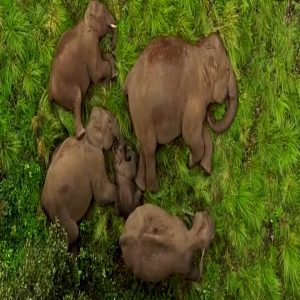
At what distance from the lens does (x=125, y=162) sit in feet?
10.6

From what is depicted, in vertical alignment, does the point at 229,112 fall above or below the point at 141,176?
above

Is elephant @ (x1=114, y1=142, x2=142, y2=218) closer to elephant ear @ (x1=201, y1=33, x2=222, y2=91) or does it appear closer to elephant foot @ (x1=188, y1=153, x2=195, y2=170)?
elephant foot @ (x1=188, y1=153, x2=195, y2=170)

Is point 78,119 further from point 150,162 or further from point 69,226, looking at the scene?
point 69,226

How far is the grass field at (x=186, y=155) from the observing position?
3.14 metres

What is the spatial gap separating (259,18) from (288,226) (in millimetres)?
980

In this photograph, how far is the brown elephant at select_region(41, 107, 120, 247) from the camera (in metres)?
3.17

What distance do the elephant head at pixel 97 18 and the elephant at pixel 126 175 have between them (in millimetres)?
547

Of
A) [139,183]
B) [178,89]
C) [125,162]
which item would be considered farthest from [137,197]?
[178,89]

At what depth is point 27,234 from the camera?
11.0ft

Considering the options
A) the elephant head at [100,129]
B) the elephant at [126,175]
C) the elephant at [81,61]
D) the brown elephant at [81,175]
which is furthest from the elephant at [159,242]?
the elephant at [81,61]

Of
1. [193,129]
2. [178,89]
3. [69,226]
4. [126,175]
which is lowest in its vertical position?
[69,226]

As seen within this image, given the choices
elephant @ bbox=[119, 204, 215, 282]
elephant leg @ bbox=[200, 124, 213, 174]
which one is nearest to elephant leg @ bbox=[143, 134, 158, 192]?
elephant @ bbox=[119, 204, 215, 282]

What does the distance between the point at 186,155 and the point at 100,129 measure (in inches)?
16.6

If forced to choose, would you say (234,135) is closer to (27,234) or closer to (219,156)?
(219,156)
